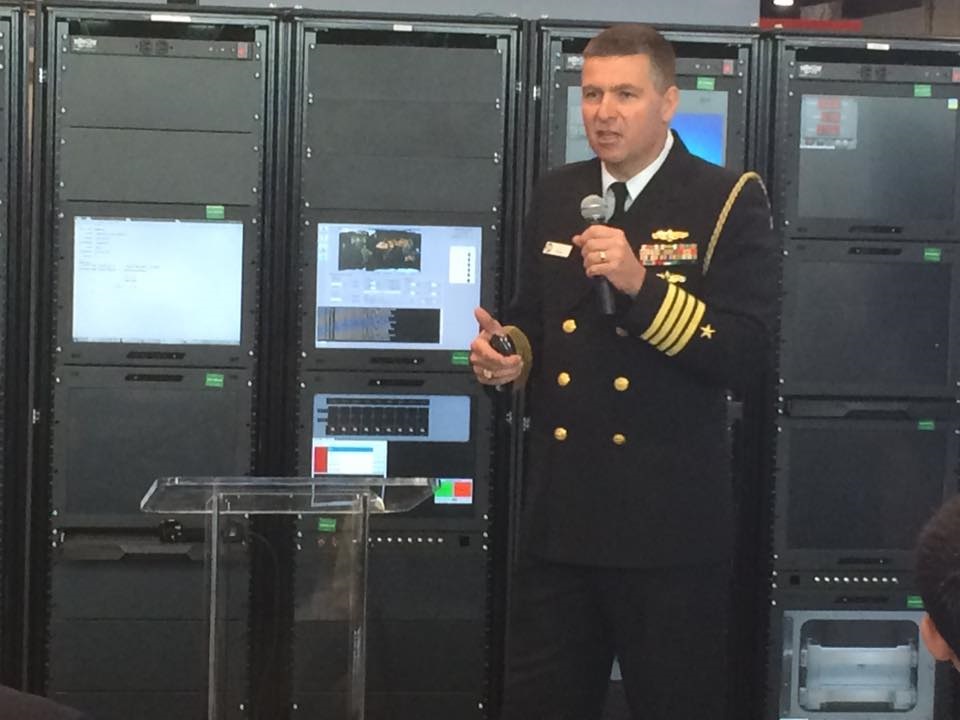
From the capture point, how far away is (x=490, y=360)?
2.20 m

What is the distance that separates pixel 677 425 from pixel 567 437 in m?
0.19

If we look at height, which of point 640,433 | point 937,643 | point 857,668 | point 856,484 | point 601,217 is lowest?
point 857,668

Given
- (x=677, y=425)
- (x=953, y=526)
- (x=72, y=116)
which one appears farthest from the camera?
(x=72, y=116)

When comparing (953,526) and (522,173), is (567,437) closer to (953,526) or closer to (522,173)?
(953,526)

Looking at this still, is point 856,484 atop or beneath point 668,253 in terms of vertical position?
beneath

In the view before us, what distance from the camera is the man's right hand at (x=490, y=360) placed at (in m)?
2.20

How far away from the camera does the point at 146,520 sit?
11.4 feet

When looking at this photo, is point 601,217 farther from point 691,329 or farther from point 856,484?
point 856,484

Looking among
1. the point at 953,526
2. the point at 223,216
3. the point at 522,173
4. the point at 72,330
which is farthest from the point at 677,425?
the point at 72,330

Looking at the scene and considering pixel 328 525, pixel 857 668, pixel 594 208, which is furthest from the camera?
pixel 857 668

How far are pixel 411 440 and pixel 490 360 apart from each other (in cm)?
140

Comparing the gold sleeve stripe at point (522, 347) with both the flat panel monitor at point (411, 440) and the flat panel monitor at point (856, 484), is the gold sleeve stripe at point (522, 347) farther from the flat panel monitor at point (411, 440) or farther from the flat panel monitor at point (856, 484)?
the flat panel monitor at point (856, 484)

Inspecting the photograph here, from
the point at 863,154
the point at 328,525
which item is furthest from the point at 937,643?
the point at 863,154

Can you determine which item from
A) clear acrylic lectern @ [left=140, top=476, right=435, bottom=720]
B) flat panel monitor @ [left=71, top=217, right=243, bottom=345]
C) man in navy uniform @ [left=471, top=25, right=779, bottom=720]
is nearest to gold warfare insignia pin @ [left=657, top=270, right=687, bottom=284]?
man in navy uniform @ [left=471, top=25, right=779, bottom=720]
